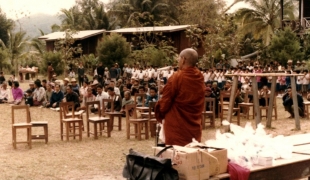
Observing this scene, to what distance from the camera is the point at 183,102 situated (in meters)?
6.75

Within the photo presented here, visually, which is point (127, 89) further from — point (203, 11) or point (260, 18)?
point (260, 18)

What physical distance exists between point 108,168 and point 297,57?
19.7m

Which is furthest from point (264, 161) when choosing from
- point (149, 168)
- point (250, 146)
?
point (149, 168)

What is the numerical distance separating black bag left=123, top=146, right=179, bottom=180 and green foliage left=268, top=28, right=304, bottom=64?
2248 centimetres

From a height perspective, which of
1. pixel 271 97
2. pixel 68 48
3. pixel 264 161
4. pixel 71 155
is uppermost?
pixel 68 48

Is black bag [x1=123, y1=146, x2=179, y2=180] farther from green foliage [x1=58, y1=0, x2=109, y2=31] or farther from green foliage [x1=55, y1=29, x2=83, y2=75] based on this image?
green foliage [x1=58, y1=0, x2=109, y2=31]

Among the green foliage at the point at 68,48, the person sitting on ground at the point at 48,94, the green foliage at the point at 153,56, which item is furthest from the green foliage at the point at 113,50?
the person sitting on ground at the point at 48,94

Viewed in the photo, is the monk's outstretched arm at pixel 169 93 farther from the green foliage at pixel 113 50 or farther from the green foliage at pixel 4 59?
the green foliage at pixel 4 59

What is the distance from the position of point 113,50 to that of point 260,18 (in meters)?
11.6

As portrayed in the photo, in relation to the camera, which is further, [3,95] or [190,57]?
[3,95]

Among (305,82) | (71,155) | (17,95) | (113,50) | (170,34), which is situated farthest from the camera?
(170,34)

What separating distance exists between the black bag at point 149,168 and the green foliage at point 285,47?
885 inches

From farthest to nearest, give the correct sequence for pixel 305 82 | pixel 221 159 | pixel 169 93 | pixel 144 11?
pixel 144 11, pixel 305 82, pixel 169 93, pixel 221 159

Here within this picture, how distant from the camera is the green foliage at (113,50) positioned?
31.0 m
